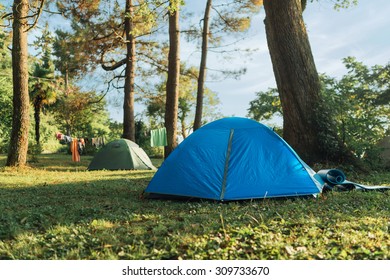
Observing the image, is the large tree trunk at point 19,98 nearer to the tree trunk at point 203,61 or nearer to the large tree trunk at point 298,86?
the large tree trunk at point 298,86

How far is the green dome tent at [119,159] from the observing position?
14500 mm

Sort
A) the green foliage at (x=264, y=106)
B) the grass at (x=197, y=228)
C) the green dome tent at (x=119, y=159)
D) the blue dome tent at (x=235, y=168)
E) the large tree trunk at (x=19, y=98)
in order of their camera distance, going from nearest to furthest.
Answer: the grass at (x=197, y=228) → the blue dome tent at (x=235, y=168) → the large tree trunk at (x=19, y=98) → the green dome tent at (x=119, y=159) → the green foliage at (x=264, y=106)

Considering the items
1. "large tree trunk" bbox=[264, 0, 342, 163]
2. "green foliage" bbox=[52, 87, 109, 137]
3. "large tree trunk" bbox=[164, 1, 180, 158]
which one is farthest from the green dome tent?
"green foliage" bbox=[52, 87, 109, 137]

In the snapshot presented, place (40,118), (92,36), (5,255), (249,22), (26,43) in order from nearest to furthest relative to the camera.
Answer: (5,255)
(26,43)
(92,36)
(249,22)
(40,118)

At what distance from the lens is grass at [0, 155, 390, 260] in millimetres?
3631

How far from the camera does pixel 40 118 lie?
33969 millimetres

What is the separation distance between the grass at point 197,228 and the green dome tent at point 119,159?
301 inches

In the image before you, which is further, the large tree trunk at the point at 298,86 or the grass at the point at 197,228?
the large tree trunk at the point at 298,86

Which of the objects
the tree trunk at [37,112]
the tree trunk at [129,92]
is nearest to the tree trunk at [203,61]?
the tree trunk at [129,92]

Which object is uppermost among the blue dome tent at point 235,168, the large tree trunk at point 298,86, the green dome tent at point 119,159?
the large tree trunk at point 298,86

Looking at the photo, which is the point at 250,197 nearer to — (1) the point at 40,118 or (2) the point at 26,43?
(2) the point at 26,43

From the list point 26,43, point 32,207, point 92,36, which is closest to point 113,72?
point 92,36

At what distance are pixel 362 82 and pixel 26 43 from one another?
71.2 feet

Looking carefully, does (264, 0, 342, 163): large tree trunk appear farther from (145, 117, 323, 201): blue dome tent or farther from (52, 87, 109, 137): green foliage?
(52, 87, 109, 137): green foliage
